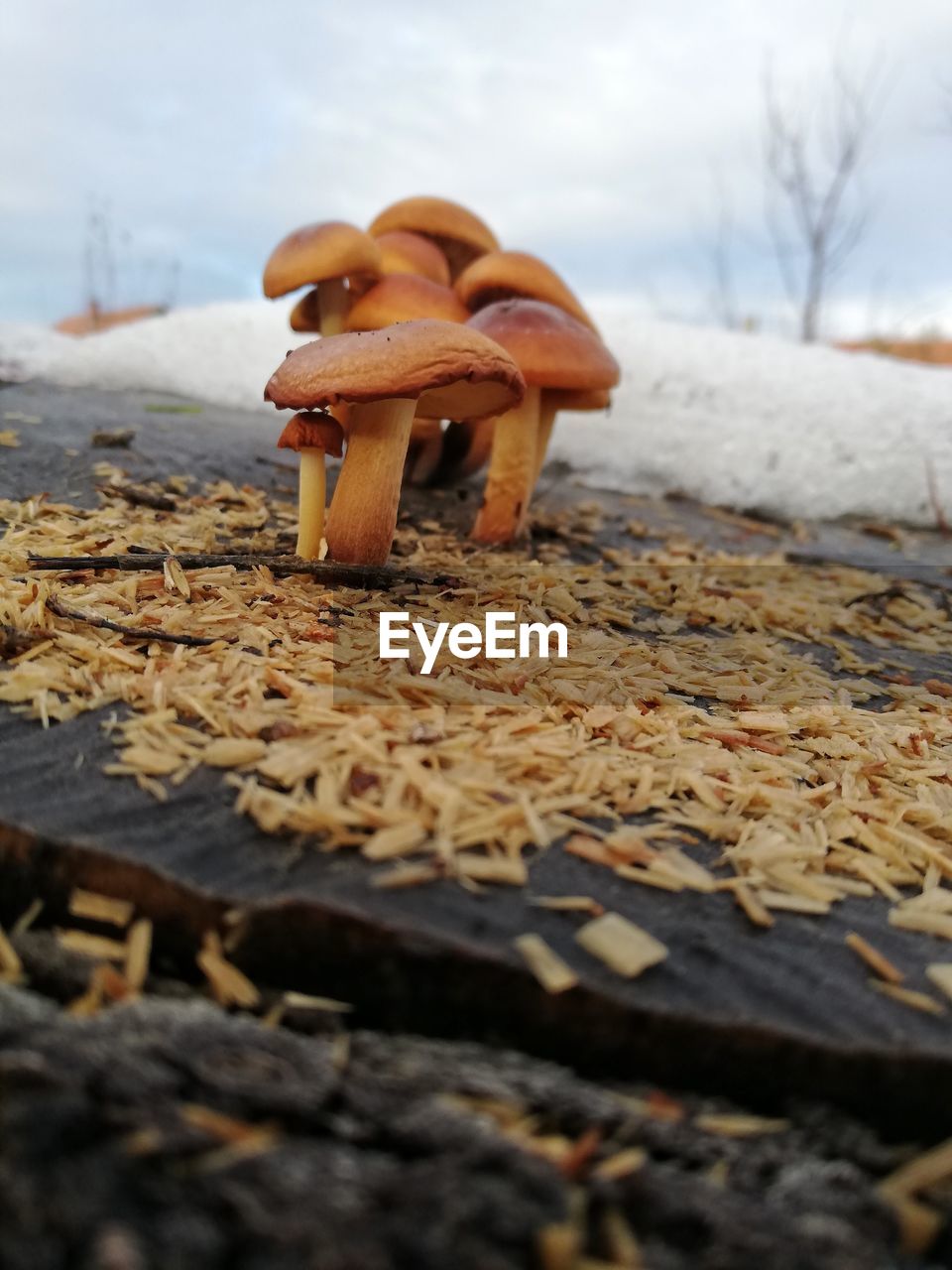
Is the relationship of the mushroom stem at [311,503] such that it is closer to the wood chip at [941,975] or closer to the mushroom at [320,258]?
the mushroom at [320,258]

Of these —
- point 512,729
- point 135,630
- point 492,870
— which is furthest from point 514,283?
point 492,870

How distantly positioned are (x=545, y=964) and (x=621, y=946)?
0.43 feet

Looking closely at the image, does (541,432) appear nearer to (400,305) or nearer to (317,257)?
(400,305)

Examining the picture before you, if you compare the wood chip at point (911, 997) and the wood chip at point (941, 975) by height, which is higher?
the wood chip at point (941, 975)

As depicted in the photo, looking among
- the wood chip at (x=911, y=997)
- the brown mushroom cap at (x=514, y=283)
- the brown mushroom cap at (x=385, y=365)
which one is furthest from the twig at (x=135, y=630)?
the brown mushroom cap at (x=514, y=283)

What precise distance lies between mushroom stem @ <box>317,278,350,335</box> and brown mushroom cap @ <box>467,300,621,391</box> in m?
0.60

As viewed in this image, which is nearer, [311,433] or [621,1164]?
[621,1164]

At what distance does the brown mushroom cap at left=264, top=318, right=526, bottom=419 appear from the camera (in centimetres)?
220

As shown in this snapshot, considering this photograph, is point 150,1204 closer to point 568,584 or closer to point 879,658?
point 568,584

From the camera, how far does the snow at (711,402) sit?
5719 millimetres

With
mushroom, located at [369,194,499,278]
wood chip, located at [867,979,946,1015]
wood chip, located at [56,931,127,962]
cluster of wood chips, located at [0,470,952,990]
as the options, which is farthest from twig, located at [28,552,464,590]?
mushroom, located at [369,194,499,278]

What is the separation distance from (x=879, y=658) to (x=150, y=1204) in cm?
270

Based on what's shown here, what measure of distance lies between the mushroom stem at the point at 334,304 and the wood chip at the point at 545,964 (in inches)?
109

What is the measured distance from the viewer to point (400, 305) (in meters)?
3.33
